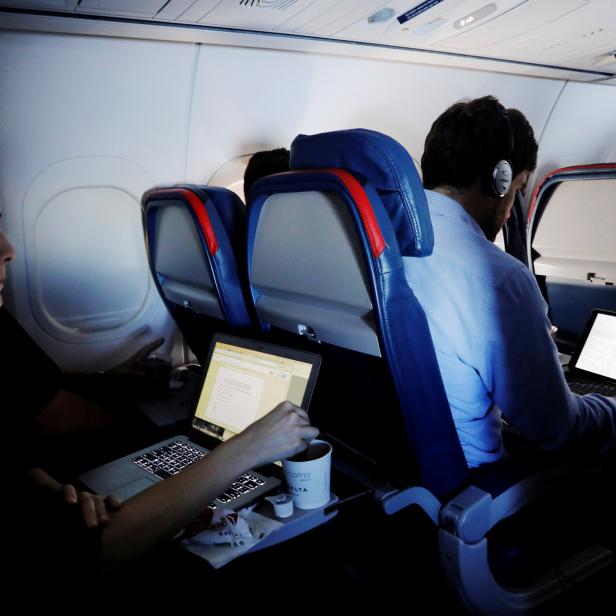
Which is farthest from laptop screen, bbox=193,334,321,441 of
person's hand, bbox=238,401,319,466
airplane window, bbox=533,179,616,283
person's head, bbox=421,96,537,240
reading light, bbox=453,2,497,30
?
airplane window, bbox=533,179,616,283

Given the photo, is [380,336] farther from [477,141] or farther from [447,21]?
[447,21]

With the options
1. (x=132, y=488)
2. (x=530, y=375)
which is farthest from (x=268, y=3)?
(x=132, y=488)

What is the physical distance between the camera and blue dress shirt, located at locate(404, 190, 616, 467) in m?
1.39

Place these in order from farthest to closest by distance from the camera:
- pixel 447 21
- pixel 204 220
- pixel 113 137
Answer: pixel 113 137 → pixel 447 21 → pixel 204 220

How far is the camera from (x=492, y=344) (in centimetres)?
142

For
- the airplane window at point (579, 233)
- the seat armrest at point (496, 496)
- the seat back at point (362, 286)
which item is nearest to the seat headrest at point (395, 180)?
the seat back at point (362, 286)

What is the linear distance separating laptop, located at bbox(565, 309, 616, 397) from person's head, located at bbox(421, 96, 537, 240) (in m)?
0.78

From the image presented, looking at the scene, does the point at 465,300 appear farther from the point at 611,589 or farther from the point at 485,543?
the point at 611,589

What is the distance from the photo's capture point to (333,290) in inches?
55.5

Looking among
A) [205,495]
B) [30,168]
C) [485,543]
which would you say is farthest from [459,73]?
[205,495]

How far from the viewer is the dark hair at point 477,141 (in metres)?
1.71

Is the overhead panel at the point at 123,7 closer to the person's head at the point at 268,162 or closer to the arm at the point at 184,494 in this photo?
the person's head at the point at 268,162

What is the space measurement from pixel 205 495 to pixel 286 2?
1948 mm

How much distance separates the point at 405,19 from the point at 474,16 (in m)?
0.33
